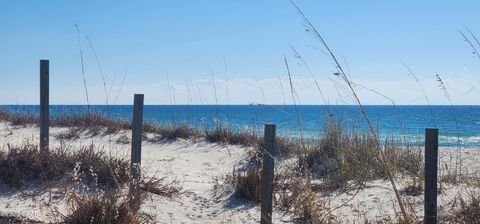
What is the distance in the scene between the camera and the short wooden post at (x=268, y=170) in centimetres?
471

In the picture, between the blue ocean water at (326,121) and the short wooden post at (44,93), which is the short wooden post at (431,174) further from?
the short wooden post at (44,93)

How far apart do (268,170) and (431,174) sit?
1338 millimetres

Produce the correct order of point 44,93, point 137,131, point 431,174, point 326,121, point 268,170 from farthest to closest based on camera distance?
1. point 326,121
2. point 44,93
3. point 137,131
4. point 268,170
5. point 431,174

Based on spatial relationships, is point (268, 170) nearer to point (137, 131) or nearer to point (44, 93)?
point (137, 131)

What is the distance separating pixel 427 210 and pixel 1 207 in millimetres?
4101

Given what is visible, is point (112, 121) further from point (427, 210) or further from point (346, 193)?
point (427, 210)

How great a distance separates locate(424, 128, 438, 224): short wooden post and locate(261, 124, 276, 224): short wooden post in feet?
4.14

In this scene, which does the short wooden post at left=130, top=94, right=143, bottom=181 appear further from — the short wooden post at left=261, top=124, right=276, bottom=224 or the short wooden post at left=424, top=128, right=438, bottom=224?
the short wooden post at left=424, top=128, right=438, bottom=224

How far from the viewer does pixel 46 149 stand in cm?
659

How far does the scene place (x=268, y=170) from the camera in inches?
188

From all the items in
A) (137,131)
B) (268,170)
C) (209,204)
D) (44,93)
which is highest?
(44,93)

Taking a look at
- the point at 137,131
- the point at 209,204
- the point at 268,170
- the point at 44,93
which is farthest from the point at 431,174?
the point at 44,93

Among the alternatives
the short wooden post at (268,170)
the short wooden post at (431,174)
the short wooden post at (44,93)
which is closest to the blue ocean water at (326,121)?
the short wooden post at (268,170)

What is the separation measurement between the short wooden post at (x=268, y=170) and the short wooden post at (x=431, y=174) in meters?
1.26
